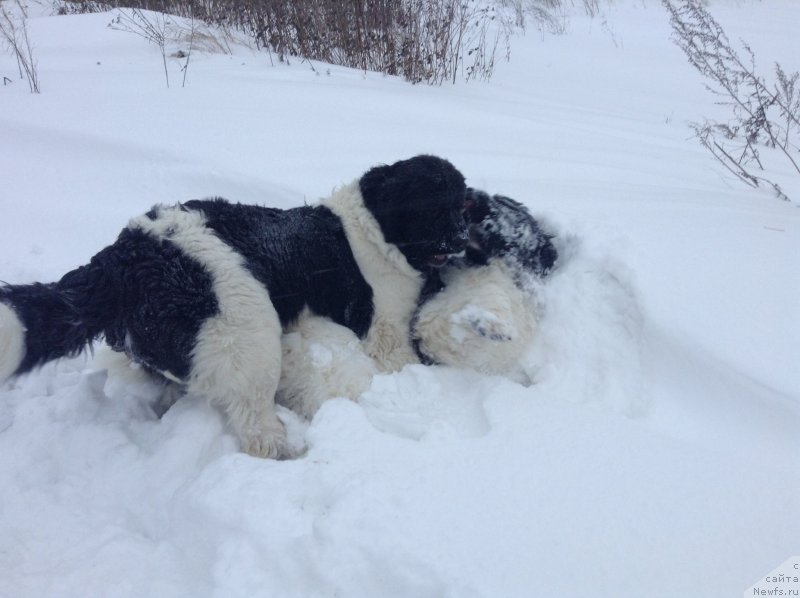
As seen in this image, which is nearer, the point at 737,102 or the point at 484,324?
the point at 484,324

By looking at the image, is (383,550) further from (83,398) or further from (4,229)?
(4,229)

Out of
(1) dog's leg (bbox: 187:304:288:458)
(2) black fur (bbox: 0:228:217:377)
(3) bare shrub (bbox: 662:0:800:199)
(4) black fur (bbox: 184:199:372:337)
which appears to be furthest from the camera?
(3) bare shrub (bbox: 662:0:800:199)

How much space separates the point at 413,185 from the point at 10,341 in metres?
1.80

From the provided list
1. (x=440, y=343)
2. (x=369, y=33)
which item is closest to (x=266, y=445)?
(x=440, y=343)

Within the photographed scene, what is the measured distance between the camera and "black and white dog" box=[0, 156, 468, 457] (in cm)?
215

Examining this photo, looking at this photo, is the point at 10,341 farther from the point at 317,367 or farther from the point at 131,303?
the point at 317,367

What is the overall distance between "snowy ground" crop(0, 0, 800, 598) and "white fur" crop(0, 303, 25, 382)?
433 mm

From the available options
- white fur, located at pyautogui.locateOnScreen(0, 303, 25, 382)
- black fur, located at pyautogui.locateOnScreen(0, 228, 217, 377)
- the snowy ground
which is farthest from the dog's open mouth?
white fur, located at pyautogui.locateOnScreen(0, 303, 25, 382)

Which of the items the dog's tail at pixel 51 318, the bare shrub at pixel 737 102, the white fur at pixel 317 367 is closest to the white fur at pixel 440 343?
the white fur at pixel 317 367

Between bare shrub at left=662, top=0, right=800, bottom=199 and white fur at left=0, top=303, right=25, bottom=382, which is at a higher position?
bare shrub at left=662, top=0, right=800, bottom=199

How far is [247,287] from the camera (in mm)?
2309

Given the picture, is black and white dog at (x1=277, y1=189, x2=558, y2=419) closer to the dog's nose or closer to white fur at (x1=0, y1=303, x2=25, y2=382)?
the dog's nose

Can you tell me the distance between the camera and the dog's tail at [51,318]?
6.59 feet

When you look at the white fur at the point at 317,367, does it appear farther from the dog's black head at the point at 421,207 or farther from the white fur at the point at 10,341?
the white fur at the point at 10,341
